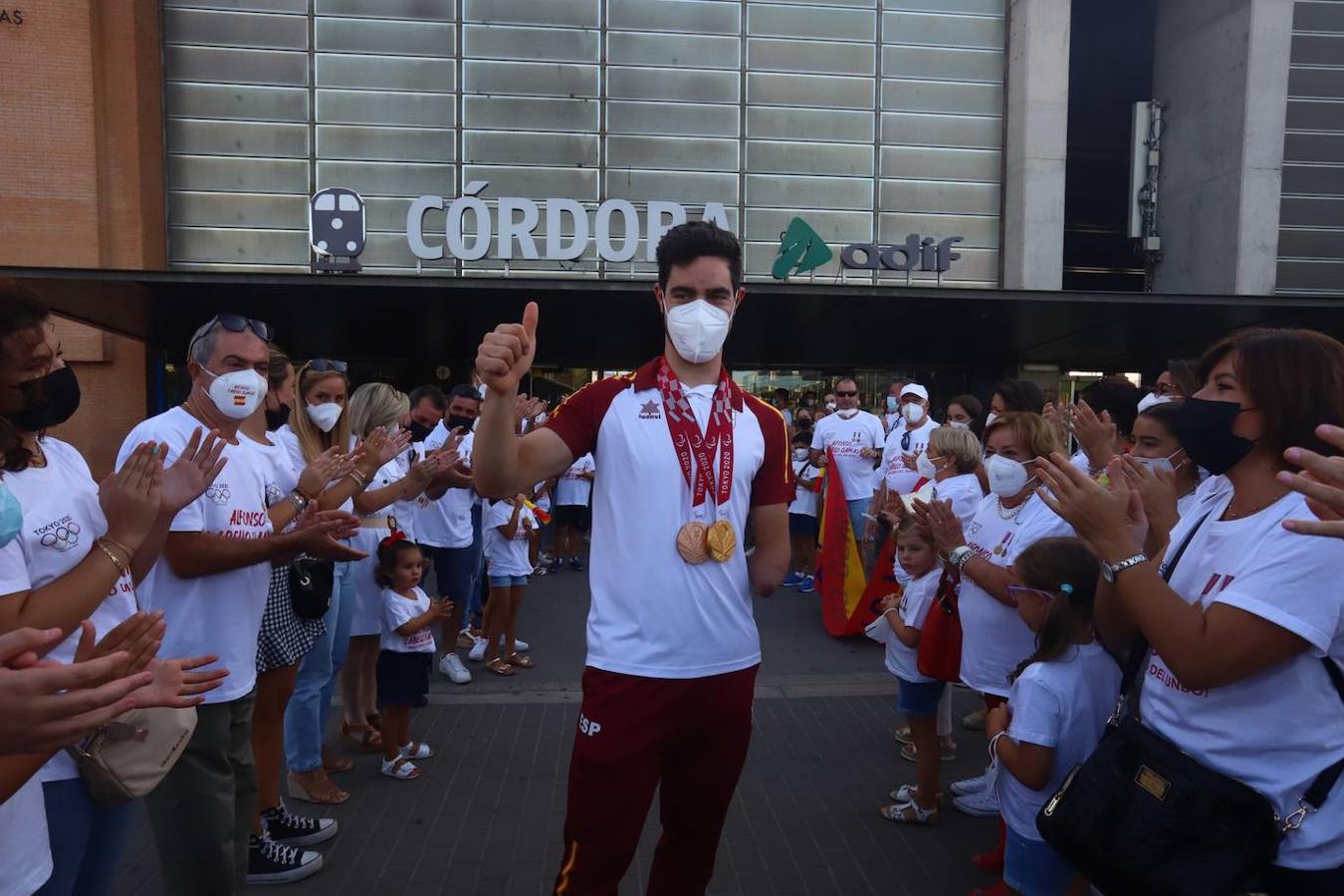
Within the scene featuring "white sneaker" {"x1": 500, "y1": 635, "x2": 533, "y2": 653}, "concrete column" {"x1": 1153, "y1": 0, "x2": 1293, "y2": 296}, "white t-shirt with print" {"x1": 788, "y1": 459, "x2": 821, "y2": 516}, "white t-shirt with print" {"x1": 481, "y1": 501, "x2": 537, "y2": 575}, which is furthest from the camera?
"concrete column" {"x1": 1153, "y1": 0, "x2": 1293, "y2": 296}

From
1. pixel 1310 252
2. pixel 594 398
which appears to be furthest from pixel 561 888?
pixel 1310 252

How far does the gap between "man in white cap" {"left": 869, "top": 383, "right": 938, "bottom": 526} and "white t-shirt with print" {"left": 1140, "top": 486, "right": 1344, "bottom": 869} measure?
4.60m

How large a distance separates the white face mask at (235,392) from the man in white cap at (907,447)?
4.81m

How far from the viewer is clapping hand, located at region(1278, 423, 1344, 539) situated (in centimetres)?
156

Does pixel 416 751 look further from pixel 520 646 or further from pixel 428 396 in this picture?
pixel 428 396

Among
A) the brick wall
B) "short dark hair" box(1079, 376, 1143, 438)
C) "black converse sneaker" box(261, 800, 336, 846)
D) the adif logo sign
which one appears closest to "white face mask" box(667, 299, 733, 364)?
"black converse sneaker" box(261, 800, 336, 846)

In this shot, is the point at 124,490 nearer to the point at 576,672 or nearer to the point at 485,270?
the point at 576,672

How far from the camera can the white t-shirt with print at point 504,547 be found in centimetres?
659

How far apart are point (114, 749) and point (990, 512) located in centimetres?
364

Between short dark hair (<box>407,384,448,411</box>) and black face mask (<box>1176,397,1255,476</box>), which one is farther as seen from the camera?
short dark hair (<box>407,384,448,411</box>)

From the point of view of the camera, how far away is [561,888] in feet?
7.72

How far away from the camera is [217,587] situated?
9.61 ft

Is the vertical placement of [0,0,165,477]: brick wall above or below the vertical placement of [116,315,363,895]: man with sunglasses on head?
above

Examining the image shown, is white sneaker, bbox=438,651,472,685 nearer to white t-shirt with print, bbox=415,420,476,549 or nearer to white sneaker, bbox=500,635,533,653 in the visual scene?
white sneaker, bbox=500,635,533,653
